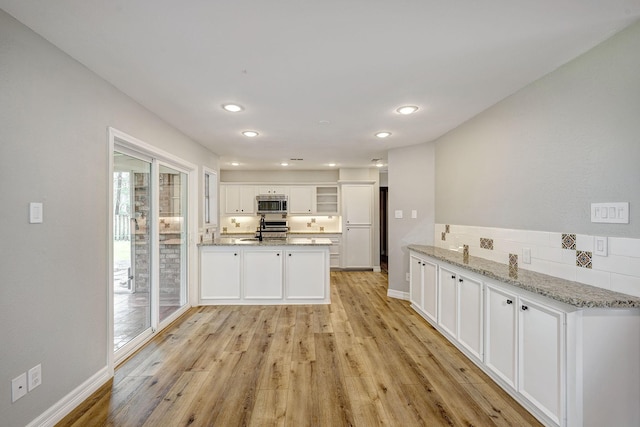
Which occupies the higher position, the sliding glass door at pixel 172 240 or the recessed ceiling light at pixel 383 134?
the recessed ceiling light at pixel 383 134

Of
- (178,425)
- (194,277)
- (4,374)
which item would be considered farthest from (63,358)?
(194,277)

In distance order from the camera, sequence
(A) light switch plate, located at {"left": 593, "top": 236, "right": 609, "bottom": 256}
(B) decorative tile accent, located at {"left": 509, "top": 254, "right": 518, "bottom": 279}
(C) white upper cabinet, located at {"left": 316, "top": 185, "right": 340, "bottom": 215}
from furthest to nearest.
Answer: (C) white upper cabinet, located at {"left": 316, "top": 185, "right": 340, "bottom": 215}, (B) decorative tile accent, located at {"left": 509, "top": 254, "right": 518, "bottom": 279}, (A) light switch plate, located at {"left": 593, "top": 236, "right": 609, "bottom": 256}

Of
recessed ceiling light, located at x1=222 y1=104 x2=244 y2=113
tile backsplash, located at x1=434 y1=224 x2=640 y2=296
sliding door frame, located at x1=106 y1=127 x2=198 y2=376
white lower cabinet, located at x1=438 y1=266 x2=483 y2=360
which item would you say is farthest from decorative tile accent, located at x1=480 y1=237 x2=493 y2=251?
sliding door frame, located at x1=106 y1=127 x2=198 y2=376

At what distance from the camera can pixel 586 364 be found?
5.20 feet

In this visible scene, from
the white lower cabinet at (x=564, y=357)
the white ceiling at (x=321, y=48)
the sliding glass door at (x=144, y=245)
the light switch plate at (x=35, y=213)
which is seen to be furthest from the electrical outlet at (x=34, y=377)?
the white lower cabinet at (x=564, y=357)

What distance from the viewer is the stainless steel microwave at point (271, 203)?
675 centimetres

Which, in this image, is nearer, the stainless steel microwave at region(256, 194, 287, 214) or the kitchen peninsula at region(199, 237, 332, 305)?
the kitchen peninsula at region(199, 237, 332, 305)

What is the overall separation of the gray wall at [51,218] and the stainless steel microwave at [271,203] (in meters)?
4.37

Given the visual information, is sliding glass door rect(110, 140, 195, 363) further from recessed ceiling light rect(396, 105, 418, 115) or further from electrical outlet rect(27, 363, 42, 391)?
recessed ceiling light rect(396, 105, 418, 115)

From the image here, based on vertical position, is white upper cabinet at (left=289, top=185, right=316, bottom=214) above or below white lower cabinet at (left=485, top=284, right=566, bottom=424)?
above

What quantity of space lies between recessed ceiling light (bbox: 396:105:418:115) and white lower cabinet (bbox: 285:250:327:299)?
225 centimetres

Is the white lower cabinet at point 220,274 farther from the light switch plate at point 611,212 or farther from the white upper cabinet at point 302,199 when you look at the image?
the light switch plate at point 611,212

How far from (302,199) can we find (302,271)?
9.81 ft

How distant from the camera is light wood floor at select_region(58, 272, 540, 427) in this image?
1.90 meters
